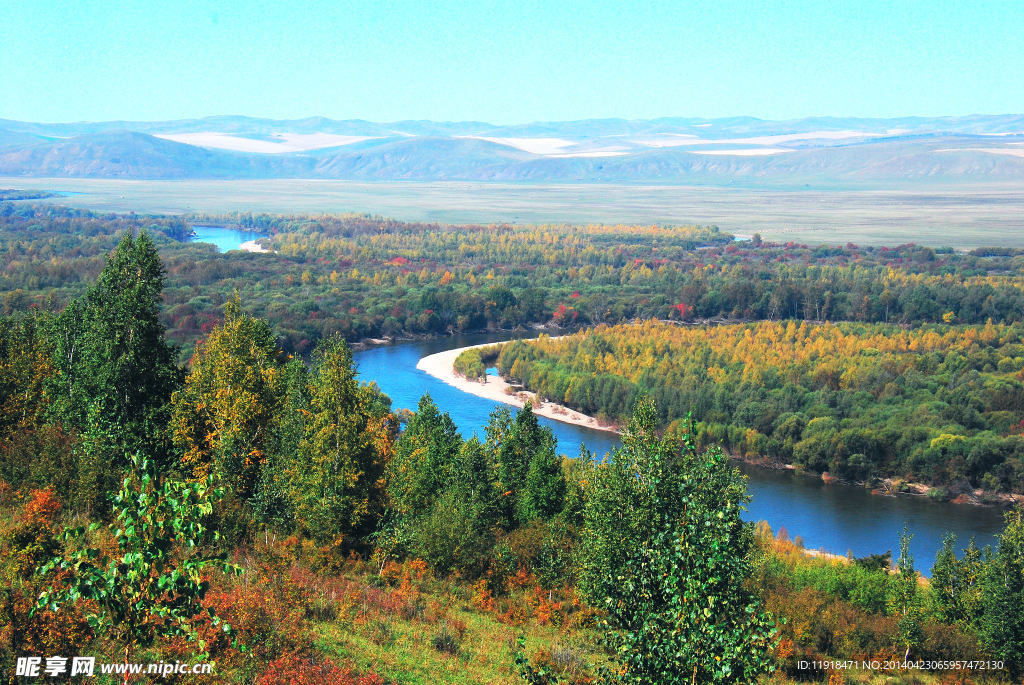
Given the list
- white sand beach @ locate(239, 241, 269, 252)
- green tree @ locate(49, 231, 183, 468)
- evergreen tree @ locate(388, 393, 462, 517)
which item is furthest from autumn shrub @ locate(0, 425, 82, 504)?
white sand beach @ locate(239, 241, 269, 252)

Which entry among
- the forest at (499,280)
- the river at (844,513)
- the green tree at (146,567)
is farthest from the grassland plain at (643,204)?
the green tree at (146,567)

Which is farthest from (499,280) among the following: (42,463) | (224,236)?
(42,463)

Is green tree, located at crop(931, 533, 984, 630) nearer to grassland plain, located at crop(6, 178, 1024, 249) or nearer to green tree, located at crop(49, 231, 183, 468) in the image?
green tree, located at crop(49, 231, 183, 468)

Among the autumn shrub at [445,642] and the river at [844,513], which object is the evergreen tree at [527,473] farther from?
the autumn shrub at [445,642]

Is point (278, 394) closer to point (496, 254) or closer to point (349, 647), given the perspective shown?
point (349, 647)

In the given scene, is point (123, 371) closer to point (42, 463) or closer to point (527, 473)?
point (42, 463)

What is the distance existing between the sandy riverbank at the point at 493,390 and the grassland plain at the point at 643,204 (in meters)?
66.3

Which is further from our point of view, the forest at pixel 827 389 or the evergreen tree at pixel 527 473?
the forest at pixel 827 389

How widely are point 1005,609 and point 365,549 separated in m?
9.64

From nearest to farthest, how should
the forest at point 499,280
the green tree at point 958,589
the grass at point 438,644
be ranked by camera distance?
the grass at point 438,644 < the green tree at point 958,589 < the forest at point 499,280

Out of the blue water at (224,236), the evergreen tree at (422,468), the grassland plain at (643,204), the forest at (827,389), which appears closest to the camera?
the evergreen tree at (422,468)

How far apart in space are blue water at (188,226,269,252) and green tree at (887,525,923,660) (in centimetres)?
8422

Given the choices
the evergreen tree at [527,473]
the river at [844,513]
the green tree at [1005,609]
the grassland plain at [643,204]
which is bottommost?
the river at [844,513]

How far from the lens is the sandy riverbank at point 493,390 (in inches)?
1439
